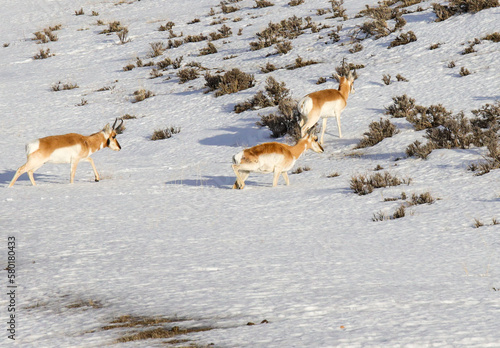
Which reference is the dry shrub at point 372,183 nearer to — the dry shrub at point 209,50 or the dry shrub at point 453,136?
the dry shrub at point 453,136

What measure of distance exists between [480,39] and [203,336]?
17614 mm

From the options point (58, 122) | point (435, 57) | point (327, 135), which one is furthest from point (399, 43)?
Result: point (58, 122)

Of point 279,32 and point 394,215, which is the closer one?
point 394,215

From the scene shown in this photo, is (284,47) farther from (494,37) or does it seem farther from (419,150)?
(419,150)

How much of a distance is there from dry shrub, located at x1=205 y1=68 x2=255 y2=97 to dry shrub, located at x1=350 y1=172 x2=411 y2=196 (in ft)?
33.4

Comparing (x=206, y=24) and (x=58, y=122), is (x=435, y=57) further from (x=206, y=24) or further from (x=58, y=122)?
(x=206, y=24)

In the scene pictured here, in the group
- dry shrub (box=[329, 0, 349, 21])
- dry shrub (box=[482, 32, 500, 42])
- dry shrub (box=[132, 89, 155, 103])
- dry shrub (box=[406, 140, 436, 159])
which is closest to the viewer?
dry shrub (box=[406, 140, 436, 159])

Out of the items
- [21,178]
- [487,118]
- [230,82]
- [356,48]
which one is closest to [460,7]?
[356,48]

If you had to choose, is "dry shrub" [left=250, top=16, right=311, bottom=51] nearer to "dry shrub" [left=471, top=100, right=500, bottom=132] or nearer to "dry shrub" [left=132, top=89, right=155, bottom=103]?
"dry shrub" [left=132, top=89, right=155, bottom=103]

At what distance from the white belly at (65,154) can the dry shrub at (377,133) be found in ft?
21.0

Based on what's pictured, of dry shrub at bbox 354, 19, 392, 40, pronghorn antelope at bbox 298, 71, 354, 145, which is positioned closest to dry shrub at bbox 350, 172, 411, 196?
pronghorn antelope at bbox 298, 71, 354, 145

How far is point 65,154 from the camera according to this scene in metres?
11.0

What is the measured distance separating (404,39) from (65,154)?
44.5ft

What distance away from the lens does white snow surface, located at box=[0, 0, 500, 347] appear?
388 cm
